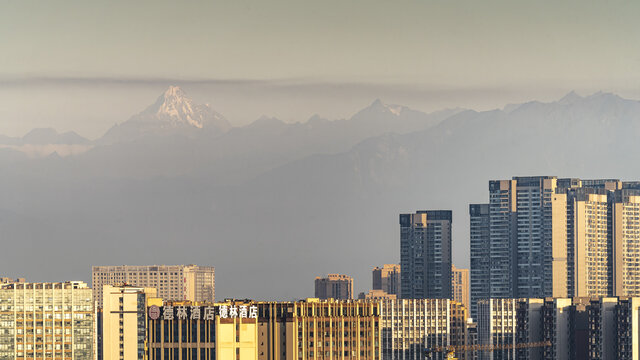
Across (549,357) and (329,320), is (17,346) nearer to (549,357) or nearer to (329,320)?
(329,320)

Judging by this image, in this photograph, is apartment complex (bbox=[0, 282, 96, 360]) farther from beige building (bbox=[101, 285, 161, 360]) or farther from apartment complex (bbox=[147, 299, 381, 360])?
apartment complex (bbox=[147, 299, 381, 360])

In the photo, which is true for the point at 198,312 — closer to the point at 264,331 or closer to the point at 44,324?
the point at 264,331

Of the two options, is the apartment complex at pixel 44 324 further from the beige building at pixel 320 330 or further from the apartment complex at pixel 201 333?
the apartment complex at pixel 201 333

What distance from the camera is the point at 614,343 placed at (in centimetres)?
18750

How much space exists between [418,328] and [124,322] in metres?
31.6

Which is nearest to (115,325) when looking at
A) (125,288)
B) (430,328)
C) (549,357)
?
(125,288)

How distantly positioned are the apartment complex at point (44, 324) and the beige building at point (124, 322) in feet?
22.8

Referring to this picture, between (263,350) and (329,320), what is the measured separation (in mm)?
7711

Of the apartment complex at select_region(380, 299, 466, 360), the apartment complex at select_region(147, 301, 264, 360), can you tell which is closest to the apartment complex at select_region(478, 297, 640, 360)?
the apartment complex at select_region(380, 299, 466, 360)

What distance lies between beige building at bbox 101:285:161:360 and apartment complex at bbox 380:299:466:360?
83.7ft

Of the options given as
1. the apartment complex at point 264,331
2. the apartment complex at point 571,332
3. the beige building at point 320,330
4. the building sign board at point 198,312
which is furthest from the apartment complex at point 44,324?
the apartment complex at point 571,332

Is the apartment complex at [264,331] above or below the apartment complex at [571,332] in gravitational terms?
above

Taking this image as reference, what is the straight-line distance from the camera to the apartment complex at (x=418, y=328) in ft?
604

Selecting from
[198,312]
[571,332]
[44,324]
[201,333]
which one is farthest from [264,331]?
[571,332]
